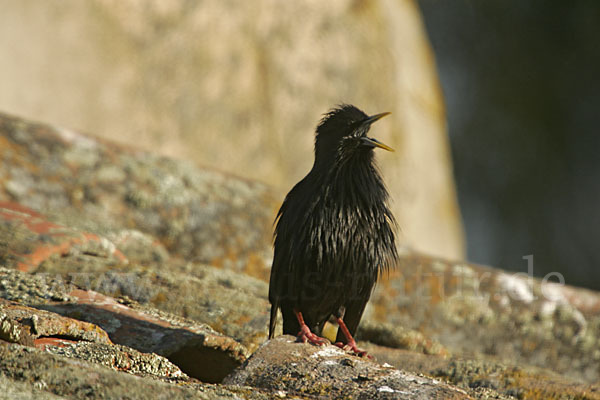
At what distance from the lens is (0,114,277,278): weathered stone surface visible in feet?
16.5

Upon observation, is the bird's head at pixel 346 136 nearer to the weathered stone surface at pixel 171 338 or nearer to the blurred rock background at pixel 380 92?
the weathered stone surface at pixel 171 338

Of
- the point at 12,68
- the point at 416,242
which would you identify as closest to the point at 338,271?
the point at 12,68

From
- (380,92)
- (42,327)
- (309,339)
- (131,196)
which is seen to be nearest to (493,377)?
(309,339)

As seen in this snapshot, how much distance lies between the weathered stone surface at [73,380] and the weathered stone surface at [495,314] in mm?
2871

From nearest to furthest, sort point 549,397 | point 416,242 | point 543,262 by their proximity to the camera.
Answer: point 549,397 < point 416,242 < point 543,262

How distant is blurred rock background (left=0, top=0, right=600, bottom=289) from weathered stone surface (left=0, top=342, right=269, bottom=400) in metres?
3.75

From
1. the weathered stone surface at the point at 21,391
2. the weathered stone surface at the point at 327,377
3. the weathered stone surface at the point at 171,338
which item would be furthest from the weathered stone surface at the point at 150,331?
the weathered stone surface at the point at 21,391

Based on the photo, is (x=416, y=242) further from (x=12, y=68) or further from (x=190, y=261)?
(x=190, y=261)

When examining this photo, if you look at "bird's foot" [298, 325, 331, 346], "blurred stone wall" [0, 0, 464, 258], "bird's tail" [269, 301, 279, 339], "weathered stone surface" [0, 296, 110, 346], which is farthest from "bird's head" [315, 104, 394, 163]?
"blurred stone wall" [0, 0, 464, 258]

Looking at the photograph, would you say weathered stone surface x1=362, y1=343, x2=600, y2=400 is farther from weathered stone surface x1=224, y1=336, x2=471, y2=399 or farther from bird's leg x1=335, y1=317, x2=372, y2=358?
Result: weathered stone surface x1=224, y1=336, x2=471, y2=399

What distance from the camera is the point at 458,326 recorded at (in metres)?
5.04

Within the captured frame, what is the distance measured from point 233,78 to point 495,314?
21.9 ft

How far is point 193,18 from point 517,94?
35.5ft

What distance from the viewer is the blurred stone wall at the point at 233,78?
361 inches
